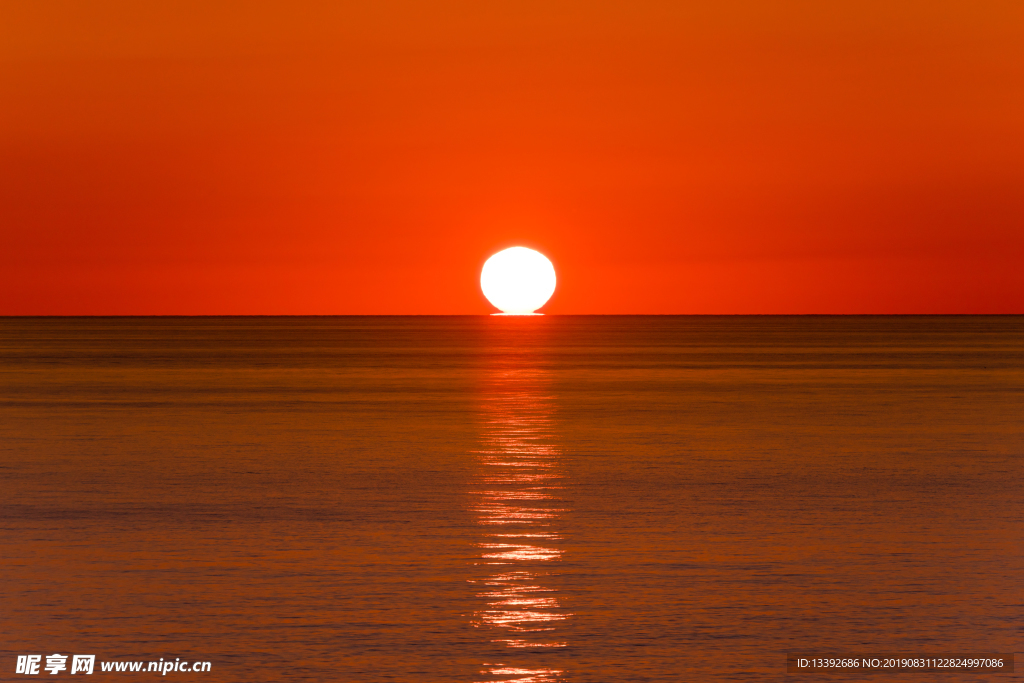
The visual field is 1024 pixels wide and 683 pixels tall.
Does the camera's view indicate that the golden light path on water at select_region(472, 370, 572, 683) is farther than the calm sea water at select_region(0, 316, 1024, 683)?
Yes

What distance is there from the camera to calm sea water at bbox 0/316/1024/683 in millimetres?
10742

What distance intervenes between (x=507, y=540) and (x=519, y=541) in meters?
0.17

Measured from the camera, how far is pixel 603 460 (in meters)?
24.0

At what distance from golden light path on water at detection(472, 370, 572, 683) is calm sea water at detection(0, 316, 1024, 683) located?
0.17 feet

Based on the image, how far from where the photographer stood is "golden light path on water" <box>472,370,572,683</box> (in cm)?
1091

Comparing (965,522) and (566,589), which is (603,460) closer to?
(965,522)

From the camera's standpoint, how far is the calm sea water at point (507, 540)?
10742 mm


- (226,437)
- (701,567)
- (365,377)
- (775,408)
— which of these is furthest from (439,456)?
(365,377)

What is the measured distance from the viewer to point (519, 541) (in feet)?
50.2

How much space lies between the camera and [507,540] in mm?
15383

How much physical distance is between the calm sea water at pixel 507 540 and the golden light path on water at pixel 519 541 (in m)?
0.05

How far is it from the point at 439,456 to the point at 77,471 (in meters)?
6.76

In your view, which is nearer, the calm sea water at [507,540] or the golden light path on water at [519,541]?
the calm sea water at [507,540]

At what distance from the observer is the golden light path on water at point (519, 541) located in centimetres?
1091
